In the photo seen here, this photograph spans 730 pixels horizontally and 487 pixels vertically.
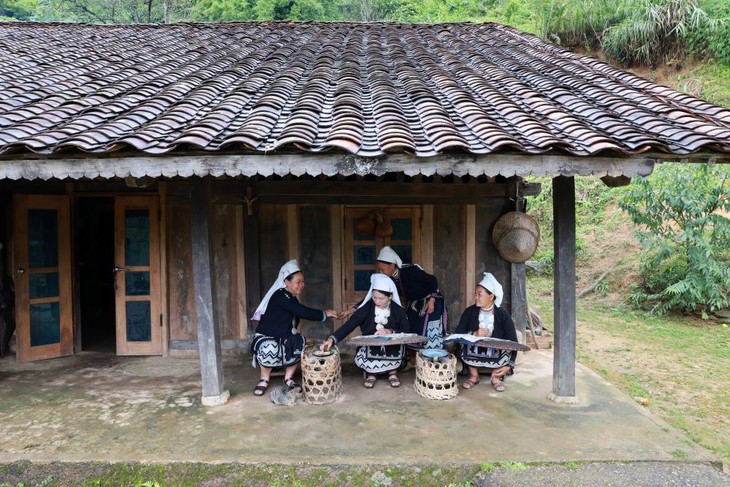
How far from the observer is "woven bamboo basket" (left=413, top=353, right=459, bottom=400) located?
473cm

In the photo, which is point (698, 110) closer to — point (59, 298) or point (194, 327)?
point (194, 327)

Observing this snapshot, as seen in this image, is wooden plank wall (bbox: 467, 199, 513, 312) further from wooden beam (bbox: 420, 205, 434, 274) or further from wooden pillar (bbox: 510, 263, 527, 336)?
wooden beam (bbox: 420, 205, 434, 274)

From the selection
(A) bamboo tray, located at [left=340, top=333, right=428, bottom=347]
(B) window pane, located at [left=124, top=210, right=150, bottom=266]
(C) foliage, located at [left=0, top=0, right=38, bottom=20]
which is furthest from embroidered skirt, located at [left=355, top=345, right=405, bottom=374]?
(C) foliage, located at [left=0, top=0, right=38, bottom=20]

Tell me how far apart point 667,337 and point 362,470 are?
6935mm

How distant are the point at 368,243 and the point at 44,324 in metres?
4.11

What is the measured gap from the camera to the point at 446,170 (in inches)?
142

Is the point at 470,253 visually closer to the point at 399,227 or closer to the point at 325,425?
the point at 399,227

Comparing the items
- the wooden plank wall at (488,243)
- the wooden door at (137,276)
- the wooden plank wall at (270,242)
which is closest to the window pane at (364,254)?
the wooden plank wall at (270,242)

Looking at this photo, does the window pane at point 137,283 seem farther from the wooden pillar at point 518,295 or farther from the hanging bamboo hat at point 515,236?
the wooden pillar at point 518,295

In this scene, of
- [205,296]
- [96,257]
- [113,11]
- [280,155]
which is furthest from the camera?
[113,11]

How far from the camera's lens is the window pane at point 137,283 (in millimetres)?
6121

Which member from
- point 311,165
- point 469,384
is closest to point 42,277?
point 311,165

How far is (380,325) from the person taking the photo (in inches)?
200

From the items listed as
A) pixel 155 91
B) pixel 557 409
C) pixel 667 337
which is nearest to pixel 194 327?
pixel 155 91
